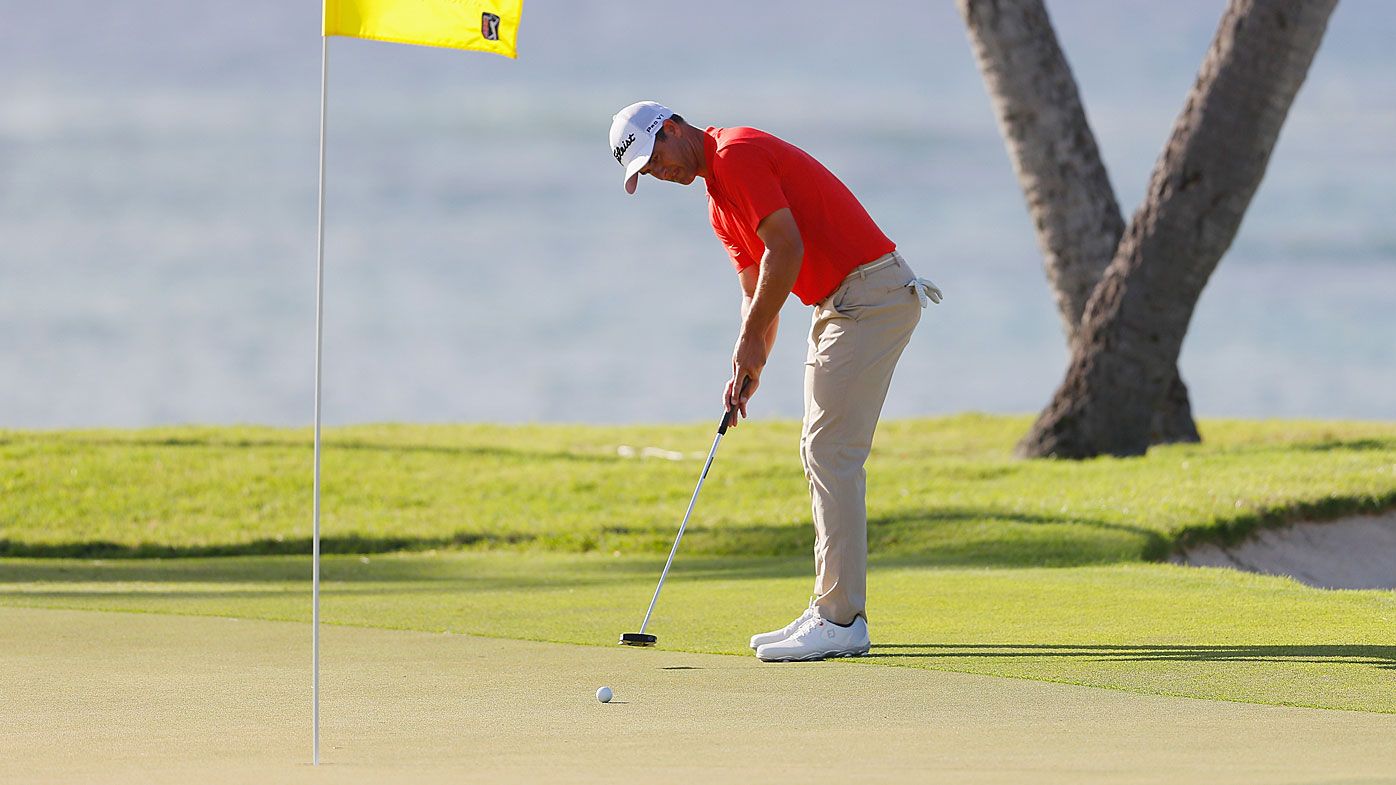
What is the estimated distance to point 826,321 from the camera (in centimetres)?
708

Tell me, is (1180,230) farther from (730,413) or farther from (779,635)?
(779,635)

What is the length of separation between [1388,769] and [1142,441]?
11.5m

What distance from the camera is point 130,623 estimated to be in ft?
27.7

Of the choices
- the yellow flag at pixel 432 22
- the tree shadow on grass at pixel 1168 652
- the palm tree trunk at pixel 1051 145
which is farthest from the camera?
the palm tree trunk at pixel 1051 145

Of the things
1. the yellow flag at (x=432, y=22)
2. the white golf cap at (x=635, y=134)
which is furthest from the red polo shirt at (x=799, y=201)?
the yellow flag at (x=432, y=22)

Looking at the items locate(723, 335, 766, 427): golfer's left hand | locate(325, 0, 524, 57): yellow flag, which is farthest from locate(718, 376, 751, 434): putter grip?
locate(325, 0, 524, 57): yellow flag

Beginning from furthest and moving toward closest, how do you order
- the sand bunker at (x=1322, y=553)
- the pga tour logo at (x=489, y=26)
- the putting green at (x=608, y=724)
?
the sand bunker at (x=1322, y=553), the pga tour logo at (x=489, y=26), the putting green at (x=608, y=724)

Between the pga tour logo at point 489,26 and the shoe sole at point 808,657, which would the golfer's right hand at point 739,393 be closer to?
the shoe sole at point 808,657

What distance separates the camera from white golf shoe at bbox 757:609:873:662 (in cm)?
689

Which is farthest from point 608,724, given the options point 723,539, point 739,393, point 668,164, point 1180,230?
point 1180,230

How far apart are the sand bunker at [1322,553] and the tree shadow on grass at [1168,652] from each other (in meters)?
4.45

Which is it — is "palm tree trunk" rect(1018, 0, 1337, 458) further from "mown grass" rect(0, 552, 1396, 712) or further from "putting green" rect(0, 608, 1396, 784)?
"putting green" rect(0, 608, 1396, 784)

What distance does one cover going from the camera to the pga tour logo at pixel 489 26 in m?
6.18

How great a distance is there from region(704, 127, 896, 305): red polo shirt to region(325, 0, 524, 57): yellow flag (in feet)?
3.19
